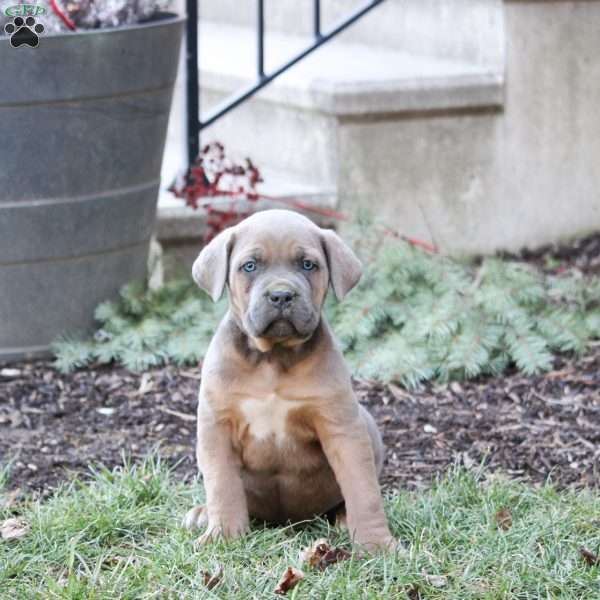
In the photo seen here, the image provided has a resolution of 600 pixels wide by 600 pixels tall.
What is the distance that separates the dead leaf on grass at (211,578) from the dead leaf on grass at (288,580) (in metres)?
0.15

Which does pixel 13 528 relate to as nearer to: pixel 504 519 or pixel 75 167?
pixel 504 519

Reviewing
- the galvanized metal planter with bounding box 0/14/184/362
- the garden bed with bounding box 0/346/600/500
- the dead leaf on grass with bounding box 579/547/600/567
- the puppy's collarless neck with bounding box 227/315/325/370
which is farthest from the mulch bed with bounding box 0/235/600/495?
the puppy's collarless neck with bounding box 227/315/325/370

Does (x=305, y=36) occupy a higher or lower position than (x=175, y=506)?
higher

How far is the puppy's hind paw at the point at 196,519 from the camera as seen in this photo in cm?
361

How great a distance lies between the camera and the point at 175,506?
12.6 feet

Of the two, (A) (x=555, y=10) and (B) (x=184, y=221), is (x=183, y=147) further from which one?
(A) (x=555, y=10)

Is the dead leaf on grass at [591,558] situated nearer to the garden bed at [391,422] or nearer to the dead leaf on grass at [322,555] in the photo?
the dead leaf on grass at [322,555]

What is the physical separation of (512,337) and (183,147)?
6.14 feet

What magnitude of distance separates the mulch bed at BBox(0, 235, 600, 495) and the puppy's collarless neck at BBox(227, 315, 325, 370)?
0.80 meters

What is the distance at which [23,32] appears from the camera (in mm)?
4875

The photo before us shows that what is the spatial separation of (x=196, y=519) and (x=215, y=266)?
71 centimetres

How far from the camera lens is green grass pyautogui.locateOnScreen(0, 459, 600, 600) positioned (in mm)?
3215

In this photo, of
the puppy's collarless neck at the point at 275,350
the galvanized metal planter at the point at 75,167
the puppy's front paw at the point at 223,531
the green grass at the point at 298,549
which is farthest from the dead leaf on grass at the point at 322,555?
the galvanized metal planter at the point at 75,167

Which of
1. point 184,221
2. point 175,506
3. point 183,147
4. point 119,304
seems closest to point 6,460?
point 175,506
